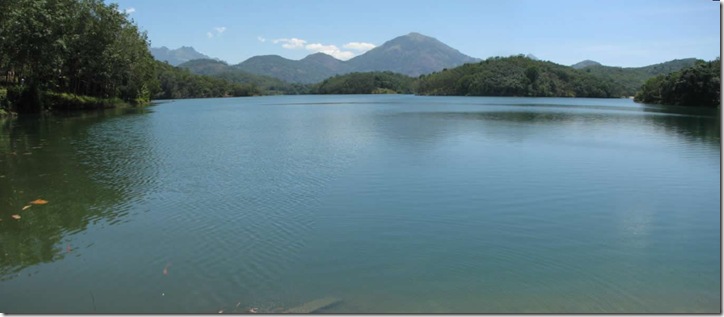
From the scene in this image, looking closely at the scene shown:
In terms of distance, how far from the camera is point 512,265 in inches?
302

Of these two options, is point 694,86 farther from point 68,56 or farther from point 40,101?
point 40,101

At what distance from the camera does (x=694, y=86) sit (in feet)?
234

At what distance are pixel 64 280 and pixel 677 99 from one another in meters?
87.0

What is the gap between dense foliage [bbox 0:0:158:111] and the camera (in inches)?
1366

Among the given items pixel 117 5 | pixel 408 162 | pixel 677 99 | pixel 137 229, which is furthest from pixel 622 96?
pixel 137 229

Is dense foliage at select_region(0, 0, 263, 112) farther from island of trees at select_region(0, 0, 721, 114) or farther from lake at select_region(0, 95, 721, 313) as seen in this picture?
lake at select_region(0, 95, 721, 313)

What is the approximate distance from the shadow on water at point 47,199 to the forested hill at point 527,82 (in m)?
142

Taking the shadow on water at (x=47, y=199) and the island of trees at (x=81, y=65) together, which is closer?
the shadow on water at (x=47, y=199)

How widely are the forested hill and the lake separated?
136136 mm

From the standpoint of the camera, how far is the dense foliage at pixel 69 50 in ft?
114

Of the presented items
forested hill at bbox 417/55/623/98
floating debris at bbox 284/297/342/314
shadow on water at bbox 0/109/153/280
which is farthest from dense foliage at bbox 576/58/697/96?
floating debris at bbox 284/297/342/314

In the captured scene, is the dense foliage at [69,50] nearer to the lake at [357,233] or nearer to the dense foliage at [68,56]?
the dense foliage at [68,56]

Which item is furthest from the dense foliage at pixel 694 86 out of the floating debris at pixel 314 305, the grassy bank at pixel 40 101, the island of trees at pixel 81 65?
the floating debris at pixel 314 305

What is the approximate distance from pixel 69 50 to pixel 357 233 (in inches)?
1718
